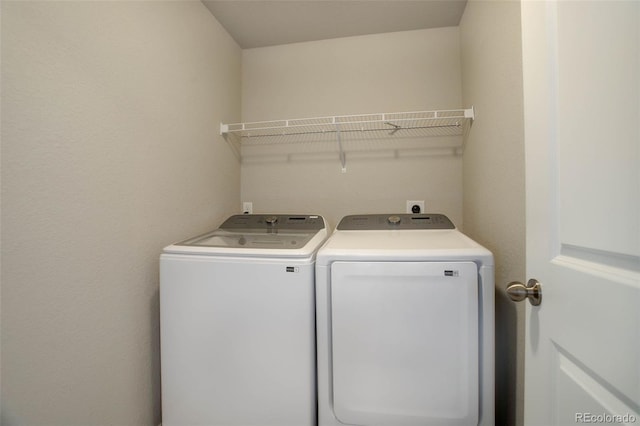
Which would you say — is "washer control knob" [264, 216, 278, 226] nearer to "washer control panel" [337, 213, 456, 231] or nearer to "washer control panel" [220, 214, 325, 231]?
"washer control panel" [220, 214, 325, 231]

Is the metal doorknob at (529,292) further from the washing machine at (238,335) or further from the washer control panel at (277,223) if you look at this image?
the washer control panel at (277,223)

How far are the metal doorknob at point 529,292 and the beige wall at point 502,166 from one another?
16.4 inches

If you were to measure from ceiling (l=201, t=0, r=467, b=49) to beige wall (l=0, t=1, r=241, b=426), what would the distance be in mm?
411

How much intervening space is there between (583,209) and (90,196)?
145cm

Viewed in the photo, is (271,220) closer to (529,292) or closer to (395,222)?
(395,222)

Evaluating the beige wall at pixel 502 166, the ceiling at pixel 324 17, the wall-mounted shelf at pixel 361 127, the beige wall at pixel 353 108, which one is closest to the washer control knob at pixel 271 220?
the beige wall at pixel 353 108

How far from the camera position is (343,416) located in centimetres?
104

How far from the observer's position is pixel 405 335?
0.99m

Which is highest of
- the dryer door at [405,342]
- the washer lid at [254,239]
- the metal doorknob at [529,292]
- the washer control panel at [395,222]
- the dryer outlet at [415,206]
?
the dryer outlet at [415,206]

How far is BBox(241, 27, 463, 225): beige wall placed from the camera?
185cm

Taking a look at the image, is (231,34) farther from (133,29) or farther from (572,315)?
(572,315)

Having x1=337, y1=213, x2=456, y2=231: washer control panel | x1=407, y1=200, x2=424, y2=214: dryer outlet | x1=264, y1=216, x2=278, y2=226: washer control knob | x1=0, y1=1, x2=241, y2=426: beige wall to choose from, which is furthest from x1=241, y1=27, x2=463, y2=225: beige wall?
x1=0, y1=1, x2=241, y2=426: beige wall

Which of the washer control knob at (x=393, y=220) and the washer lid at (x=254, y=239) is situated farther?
the washer control knob at (x=393, y=220)

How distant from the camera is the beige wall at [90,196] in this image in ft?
2.52
